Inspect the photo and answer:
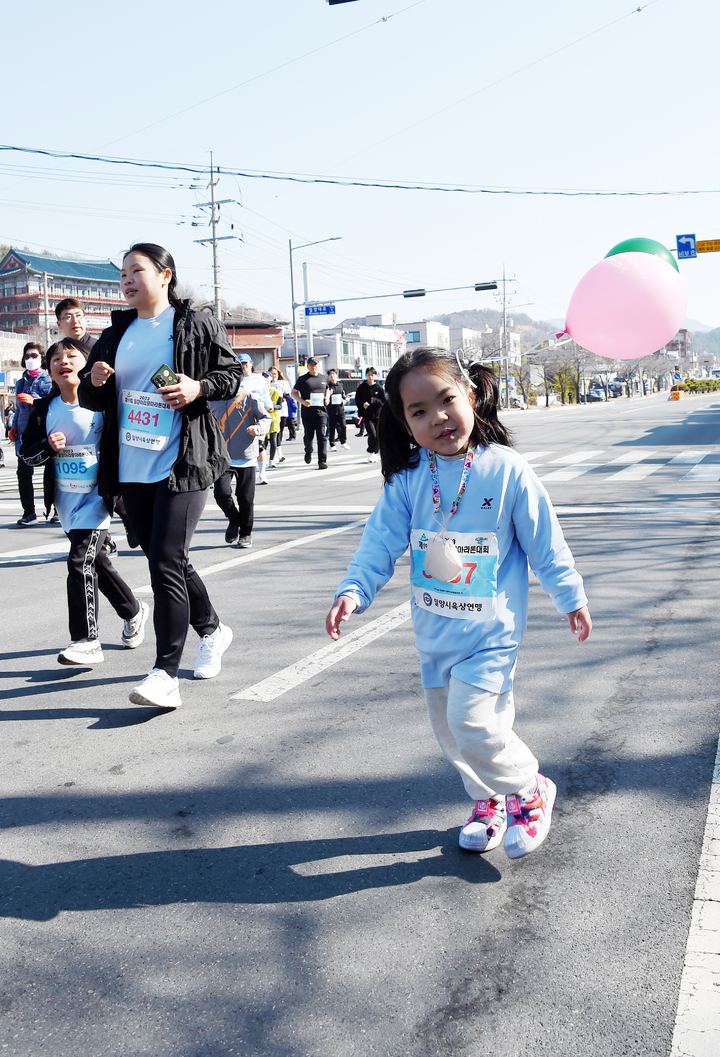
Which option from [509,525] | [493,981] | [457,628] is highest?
[509,525]

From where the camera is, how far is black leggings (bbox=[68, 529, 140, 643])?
4758 mm

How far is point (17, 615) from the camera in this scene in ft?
20.2

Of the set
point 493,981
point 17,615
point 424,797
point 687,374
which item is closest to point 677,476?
point 17,615

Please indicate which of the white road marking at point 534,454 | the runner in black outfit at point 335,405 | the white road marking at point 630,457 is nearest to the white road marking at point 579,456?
the white road marking at point 534,454

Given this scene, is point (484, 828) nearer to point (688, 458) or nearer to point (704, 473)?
point (704, 473)

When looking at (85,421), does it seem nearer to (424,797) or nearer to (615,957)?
(424,797)

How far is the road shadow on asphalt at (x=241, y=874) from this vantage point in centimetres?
258

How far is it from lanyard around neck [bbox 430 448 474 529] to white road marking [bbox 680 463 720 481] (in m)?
11.4

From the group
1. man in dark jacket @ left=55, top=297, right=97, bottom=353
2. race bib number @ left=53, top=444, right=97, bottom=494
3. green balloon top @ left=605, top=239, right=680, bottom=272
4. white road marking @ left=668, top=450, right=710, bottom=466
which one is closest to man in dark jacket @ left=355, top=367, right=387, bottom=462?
white road marking @ left=668, top=450, right=710, bottom=466

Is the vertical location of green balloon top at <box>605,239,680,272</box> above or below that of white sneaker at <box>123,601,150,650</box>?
above

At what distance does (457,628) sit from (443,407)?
2.04 feet

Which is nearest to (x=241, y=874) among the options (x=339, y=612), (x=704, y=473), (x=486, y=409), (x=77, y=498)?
(x=339, y=612)

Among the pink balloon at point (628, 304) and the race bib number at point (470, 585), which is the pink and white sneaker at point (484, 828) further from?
the pink balloon at point (628, 304)

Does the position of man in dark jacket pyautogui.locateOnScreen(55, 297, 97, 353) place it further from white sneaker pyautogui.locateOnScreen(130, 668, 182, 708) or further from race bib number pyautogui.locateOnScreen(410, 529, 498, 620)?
race bib number pyautogui.locateOnScreen(410, 529, 498, 620)
